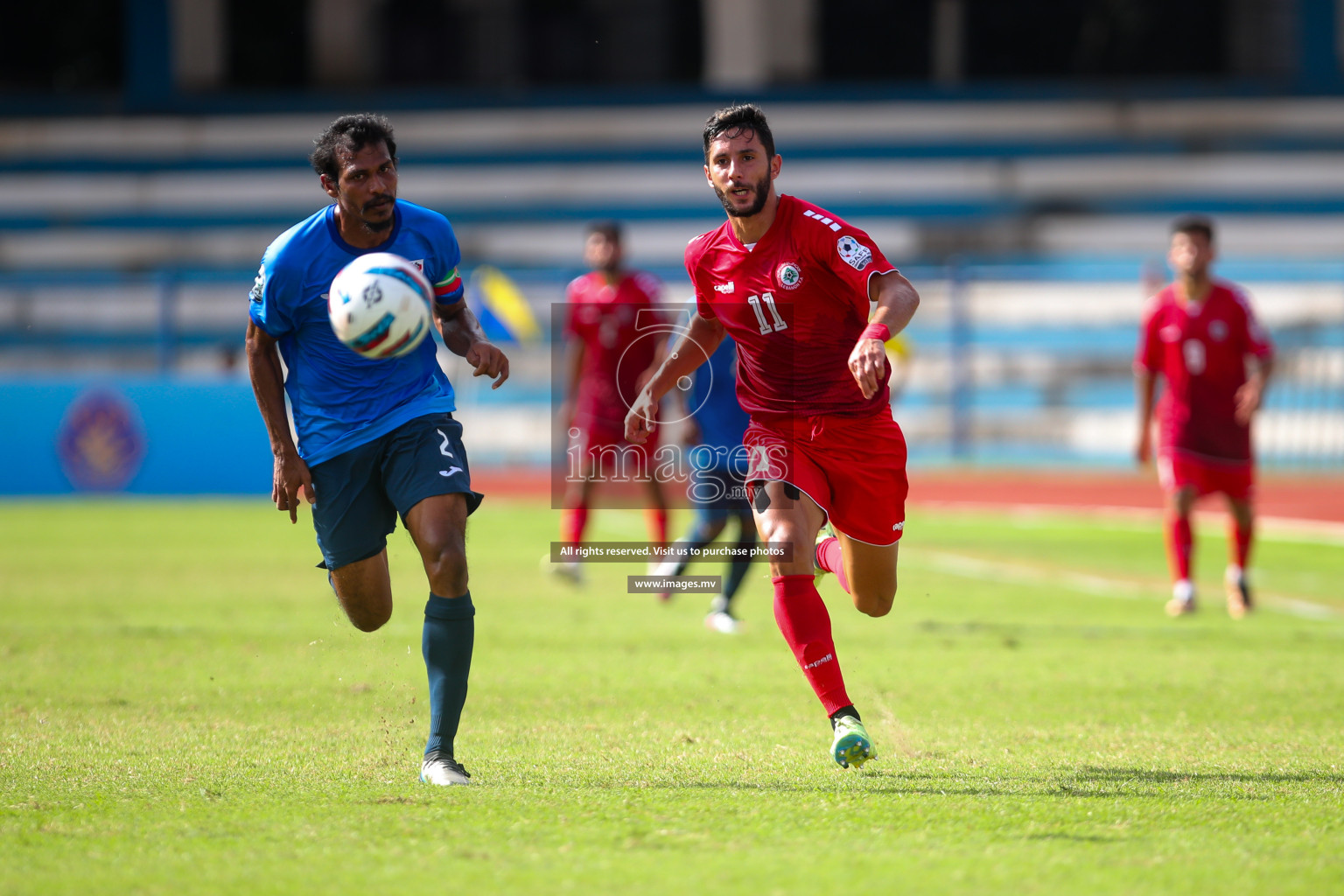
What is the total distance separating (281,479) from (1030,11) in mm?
27549

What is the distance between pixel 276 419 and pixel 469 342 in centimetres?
75

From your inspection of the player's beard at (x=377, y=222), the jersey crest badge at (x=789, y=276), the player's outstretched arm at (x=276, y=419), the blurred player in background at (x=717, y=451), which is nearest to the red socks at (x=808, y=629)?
the jersey crest badge at (x=789, y=276)

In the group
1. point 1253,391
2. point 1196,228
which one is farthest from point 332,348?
point 1253,391

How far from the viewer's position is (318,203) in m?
28.5

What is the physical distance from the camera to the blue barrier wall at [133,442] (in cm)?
1906

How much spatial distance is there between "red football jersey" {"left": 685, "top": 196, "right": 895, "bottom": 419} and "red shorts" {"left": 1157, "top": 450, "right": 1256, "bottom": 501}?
522 centimetres

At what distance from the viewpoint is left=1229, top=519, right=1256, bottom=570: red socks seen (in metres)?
10.2

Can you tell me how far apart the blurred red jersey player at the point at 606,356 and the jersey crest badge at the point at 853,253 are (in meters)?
6.13

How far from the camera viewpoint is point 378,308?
505 centimetres

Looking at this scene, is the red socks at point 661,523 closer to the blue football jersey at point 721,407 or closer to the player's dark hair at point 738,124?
the blue football jersey at point 721,407

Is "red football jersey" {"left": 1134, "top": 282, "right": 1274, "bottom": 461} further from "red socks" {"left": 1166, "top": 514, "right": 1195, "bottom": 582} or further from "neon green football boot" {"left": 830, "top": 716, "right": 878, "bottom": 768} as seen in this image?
"neon green football boot" {"left": 830, "top": 716, "right": 878, "bottom": 768}

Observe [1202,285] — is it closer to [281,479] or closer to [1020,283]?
[281,479]

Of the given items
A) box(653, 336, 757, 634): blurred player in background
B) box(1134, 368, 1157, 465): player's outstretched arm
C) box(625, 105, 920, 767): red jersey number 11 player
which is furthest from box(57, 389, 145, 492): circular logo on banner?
box(625, 105, 920, 767): red jersey number 11 player

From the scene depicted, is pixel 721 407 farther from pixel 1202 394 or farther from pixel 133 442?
pixel 133 442
